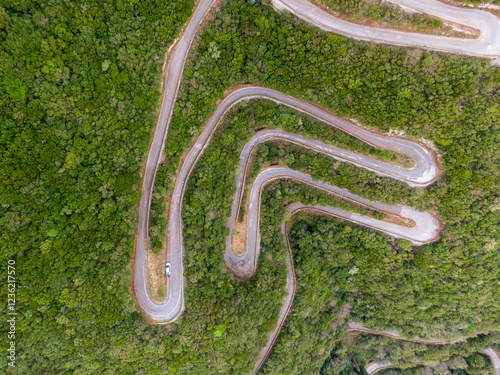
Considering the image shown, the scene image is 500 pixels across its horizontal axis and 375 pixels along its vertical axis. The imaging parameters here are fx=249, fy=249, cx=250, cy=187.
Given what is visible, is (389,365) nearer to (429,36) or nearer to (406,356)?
(406,356)

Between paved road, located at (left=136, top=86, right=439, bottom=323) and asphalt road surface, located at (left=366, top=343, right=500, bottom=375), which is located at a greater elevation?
paved road, located at (left=136, top=86, right=439, bottom=323)

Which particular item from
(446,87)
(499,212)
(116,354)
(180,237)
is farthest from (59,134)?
(499,212)

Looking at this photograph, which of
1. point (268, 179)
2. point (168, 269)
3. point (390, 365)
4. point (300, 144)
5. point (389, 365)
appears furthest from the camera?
point (389, 365)

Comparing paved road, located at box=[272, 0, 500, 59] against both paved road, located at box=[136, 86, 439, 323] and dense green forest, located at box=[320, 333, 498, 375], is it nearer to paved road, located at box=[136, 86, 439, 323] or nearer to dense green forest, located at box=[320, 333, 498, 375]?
paved road, located at box=[136, 86, 439, 323]

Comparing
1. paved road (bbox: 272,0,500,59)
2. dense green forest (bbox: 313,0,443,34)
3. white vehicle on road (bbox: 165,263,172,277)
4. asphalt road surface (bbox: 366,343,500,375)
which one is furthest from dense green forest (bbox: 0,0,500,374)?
asphalt road surface (bbox: 366,343,500,375)

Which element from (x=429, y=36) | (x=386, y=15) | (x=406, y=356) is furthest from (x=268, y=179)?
(x=406, y=356)

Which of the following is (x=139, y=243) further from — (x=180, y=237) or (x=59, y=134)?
(x=59, y=134)

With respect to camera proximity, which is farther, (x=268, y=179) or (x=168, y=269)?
(x=268, y=179)

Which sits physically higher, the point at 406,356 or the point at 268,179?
the point at 268,179
